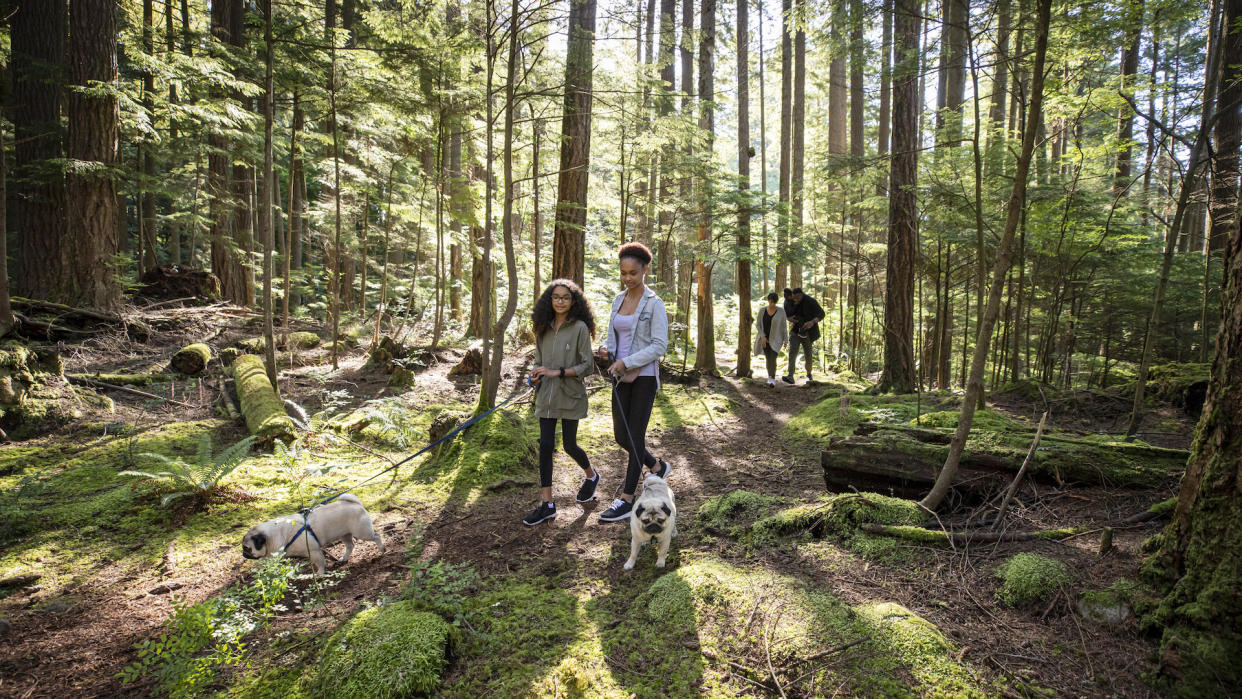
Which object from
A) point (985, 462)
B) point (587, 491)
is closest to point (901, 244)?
point (985, 462)

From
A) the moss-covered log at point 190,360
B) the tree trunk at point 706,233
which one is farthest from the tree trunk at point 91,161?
the tree trunk at point 706,233

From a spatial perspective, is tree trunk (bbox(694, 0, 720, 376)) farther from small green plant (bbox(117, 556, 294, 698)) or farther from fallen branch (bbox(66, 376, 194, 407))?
small green plant (bbox(117, 556, 294, 698))

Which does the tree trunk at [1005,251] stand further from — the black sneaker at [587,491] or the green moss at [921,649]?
the black sneaker at [587,491]

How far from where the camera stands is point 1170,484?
3.27 metres

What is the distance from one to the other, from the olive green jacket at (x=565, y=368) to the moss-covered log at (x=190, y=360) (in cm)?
714

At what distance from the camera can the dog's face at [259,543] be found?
10.6 ft

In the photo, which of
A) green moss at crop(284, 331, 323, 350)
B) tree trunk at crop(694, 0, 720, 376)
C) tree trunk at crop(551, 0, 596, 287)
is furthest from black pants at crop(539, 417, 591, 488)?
green moss at crop(284, 331, 323, 350)

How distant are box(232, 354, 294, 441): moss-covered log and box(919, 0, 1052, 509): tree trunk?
6.27 meters

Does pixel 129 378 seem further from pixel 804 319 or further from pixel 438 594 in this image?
pixel 804 319

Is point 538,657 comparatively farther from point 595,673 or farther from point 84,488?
point 84,488

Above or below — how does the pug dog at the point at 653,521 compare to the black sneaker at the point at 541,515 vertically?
above

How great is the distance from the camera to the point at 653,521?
10.5ft

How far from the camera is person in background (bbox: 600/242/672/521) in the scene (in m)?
4.05

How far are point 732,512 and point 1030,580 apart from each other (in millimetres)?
1891
